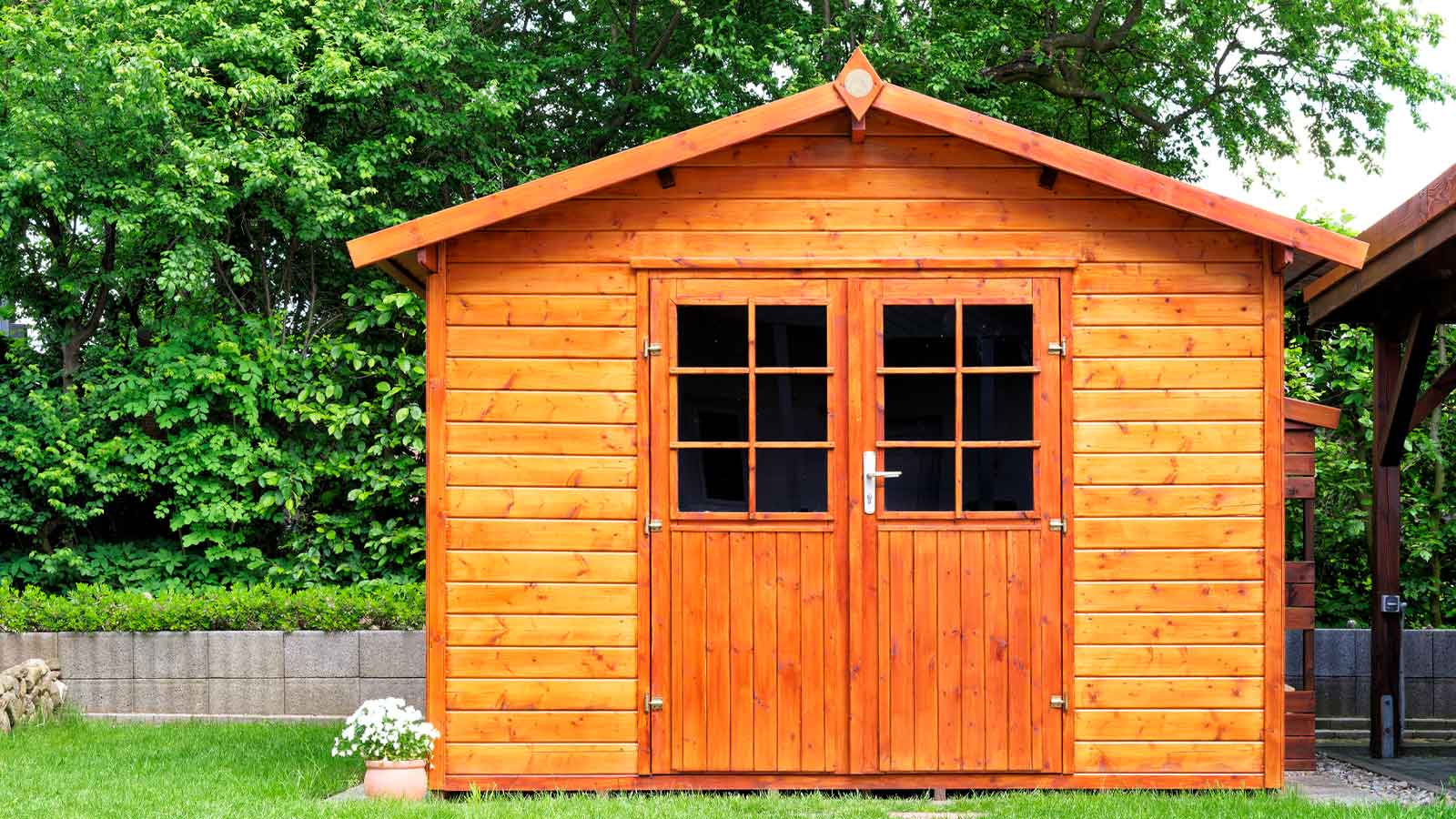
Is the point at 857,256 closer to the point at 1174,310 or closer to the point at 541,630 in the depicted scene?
the point at 1174,310

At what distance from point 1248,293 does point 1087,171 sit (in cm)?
93

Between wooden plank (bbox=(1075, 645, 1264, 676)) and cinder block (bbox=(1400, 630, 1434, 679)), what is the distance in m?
2.74

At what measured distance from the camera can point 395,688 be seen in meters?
8.77

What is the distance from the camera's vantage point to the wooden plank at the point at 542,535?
6234mm

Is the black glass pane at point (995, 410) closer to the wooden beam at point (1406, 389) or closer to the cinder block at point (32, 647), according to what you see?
the wooden beam at point (1406, 389)

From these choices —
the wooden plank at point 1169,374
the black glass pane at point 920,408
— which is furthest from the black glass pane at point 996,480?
the wooden plank at point 1169,374

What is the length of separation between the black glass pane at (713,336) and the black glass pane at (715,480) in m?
0.40

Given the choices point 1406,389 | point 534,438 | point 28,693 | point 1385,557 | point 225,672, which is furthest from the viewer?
point 225,672

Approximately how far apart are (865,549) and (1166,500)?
1351mm

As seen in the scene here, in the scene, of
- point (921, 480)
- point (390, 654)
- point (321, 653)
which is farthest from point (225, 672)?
point (921, 480)

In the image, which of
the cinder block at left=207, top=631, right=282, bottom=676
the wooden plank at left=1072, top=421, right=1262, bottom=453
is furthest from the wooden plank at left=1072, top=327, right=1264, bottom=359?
the cinder block at left=207, top=631, right=282, bottom=676

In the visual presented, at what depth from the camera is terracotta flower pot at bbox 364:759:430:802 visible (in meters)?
6.03

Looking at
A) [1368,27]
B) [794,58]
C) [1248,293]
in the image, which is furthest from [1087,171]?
[1368,27]

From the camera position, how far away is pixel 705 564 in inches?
245
